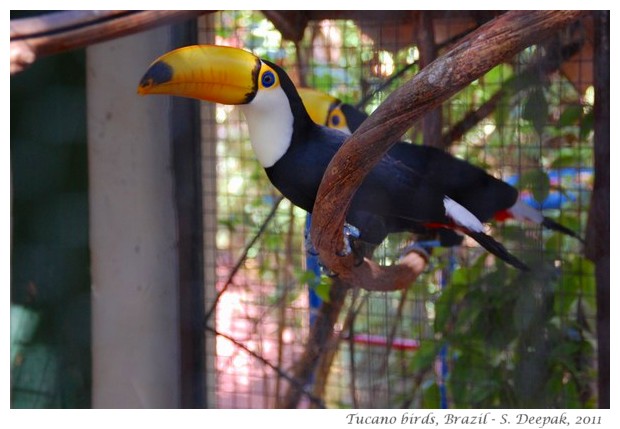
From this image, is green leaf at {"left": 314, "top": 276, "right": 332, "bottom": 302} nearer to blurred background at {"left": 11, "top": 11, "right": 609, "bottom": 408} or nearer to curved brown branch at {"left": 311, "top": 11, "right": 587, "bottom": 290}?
blurred background at {"left": 11, "top": 11, "right": 609, "bottom": 408}

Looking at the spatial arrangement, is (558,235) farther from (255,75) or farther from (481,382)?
(255,75)

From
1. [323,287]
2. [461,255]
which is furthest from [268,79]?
[461,255]

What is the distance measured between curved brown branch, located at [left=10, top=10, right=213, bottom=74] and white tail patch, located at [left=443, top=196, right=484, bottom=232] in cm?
43

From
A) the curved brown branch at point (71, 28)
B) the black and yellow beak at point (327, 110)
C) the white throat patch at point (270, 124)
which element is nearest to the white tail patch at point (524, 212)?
the black and yellow beak at point (327, 110)

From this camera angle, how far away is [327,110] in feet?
4.36

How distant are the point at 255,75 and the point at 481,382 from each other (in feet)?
2.34

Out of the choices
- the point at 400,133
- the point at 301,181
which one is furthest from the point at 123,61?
the point at 400,133

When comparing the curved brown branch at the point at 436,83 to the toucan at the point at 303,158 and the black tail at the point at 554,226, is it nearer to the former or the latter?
the toucan at the point at 303,158

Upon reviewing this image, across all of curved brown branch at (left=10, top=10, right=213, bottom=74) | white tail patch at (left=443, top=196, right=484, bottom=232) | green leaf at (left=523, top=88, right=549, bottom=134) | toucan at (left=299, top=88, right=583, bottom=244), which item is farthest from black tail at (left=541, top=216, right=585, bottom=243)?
curved brown branch at (left=10, top=10, right=213, bottom=74)

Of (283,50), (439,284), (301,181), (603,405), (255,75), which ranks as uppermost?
(283,50)

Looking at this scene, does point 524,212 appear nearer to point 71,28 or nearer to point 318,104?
point 318,104

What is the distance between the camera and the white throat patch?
3.49 feet

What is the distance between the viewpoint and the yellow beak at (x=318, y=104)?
51.8 inches

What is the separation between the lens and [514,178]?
59.0 inches
